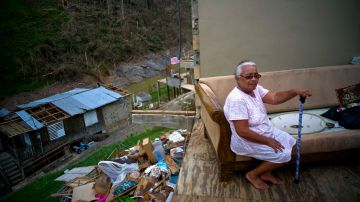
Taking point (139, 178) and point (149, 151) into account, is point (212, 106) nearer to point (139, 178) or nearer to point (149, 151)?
point (139, 178)

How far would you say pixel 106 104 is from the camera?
19.4 m

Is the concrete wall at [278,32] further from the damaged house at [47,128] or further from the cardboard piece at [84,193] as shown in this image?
the damaged house at [47,128]

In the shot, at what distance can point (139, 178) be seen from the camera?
504cm

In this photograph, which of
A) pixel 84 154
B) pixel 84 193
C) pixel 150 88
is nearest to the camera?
pixel 84 193

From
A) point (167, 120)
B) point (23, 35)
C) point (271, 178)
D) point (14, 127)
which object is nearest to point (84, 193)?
point (167, 120)

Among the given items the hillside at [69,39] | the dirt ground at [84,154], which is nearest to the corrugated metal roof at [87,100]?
the dirt ground at [84,154]

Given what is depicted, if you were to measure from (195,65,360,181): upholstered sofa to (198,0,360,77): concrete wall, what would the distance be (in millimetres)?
753

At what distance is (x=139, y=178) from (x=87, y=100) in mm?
15103

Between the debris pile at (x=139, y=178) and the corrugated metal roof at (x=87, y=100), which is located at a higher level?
the debris pile at (x=139, y=178)

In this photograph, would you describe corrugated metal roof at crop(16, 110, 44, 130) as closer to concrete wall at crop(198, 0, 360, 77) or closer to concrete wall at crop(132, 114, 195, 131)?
concrete wall at crop(132, 114, 195, 131)

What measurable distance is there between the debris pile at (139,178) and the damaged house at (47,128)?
11406 mm

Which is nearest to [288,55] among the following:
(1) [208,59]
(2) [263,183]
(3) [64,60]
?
(1) [208,59]

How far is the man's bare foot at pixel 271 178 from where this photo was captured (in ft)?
10.2

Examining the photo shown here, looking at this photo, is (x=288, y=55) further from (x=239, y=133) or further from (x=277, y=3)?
(x=239, y=133)
